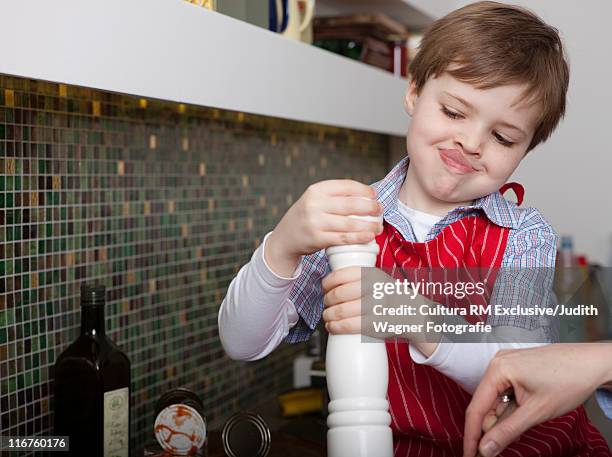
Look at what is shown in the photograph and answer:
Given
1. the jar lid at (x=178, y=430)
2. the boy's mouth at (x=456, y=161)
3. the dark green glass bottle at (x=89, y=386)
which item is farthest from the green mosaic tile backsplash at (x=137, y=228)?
the boy's mouth at (x=456, y=161)

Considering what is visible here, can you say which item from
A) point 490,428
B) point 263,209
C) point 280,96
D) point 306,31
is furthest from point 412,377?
point 263,209

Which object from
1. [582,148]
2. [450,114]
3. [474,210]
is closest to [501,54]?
[450,114]

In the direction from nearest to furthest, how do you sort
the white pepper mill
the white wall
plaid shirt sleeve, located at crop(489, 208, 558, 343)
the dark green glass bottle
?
the white pepper mill → plaid shirt sleeve, located at crop(489, 208, 558, 343) → the dark green glass bottle → the white wall

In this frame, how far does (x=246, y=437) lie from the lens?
1312 millimetres

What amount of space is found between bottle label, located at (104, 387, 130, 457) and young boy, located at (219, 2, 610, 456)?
207mm

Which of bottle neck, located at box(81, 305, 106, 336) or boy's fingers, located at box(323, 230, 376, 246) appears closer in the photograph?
boy's fingers, located at box(323, 230, 376, 246)

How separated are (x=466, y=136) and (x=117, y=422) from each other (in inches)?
25.4

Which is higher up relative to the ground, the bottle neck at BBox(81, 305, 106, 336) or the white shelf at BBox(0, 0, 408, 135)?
the white shelf at BBox(0, 0, 408, 135)

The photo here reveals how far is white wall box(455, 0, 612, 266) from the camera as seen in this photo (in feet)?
7.04

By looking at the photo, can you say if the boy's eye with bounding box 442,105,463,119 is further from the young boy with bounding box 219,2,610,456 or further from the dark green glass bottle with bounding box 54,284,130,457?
the dark green glass bottle with bounding box 54,284,130,457

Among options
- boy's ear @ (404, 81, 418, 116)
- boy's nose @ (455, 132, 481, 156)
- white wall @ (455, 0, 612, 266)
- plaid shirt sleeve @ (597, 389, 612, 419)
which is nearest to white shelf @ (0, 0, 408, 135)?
boy's ear @ (404, 81, 418, 116)

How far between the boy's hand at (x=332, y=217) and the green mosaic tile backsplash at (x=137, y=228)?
0.46 meters

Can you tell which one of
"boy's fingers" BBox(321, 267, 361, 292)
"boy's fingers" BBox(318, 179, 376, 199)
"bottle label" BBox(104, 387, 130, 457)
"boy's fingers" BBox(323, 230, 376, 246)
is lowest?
"bottle label" BBox(104, 387, 130, 457)

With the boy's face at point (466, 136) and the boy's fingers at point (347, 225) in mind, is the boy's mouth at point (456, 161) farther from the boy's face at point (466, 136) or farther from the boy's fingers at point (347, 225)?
the boy's fingers at point (347, 225)
